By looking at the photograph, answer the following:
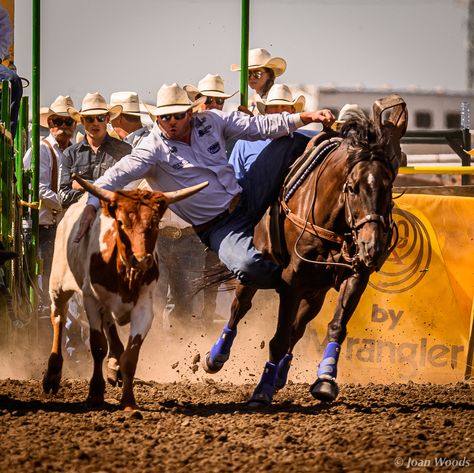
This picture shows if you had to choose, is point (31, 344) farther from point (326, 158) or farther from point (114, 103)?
point (326, 158)

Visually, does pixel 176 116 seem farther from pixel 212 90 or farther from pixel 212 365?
pixel 212 90

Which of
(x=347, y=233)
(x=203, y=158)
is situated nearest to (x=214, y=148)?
(x=203, y=158)

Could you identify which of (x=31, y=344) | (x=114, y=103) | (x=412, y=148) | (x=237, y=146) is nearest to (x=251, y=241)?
(x=237, y=146)

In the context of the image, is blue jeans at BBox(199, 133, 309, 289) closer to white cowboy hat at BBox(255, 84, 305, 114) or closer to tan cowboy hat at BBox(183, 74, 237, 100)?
white cowboy hat at BBox(255, 84, 305, 114)

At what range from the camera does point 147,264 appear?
261 inches

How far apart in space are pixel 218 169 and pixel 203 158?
12cm

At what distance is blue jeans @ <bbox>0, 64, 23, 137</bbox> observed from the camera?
27.3 ft

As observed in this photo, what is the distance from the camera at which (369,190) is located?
21.9 feet

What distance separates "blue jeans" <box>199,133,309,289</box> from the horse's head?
0.66 meters

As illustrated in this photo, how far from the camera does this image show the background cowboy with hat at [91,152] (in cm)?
916

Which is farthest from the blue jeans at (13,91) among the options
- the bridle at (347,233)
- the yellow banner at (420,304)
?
the yellow banner at (420,304)

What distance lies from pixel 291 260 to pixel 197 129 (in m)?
1.03

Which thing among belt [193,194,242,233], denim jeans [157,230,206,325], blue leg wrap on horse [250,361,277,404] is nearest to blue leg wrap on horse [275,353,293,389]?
blue leg wrap on horse [250,361,277,404]

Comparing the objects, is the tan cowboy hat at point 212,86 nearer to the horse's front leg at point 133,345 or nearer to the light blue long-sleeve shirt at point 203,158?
the light blue long-sleeve shirt at point 203,158
